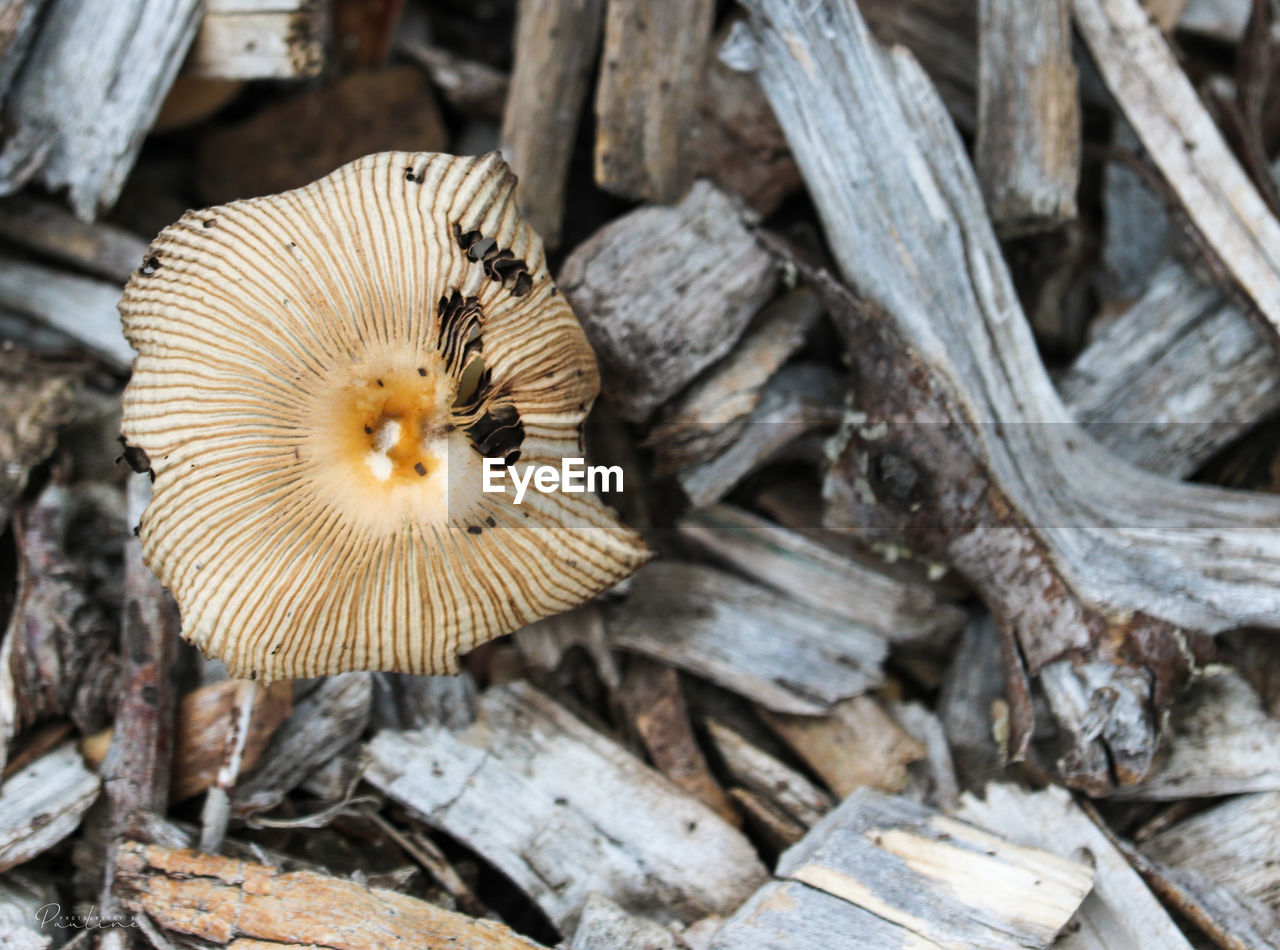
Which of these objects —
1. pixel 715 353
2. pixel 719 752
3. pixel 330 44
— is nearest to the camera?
pixel 715 353

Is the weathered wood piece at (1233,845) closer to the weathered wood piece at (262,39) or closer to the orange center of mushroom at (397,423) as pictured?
the orange center of mushroom at (397,423)

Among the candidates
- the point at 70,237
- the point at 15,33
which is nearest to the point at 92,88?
the point at 15,33

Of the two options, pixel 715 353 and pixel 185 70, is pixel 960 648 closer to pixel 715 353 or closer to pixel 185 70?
pixel 715 353

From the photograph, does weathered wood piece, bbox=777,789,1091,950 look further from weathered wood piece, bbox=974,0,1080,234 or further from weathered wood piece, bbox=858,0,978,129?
weathered wood piece, bbox=858,0,978,129

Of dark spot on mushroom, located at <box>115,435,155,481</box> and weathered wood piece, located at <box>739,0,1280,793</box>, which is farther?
weathered wood piece, located at <box>739,0,1280,793</box>

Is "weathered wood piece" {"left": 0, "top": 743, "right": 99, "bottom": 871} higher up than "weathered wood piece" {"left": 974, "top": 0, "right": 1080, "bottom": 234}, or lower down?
lower down

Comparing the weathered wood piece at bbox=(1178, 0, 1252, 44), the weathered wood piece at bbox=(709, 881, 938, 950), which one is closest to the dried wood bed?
the weathered wood piece at bbox=(709, 881, 938, 950)

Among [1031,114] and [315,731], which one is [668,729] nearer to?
[315,731]

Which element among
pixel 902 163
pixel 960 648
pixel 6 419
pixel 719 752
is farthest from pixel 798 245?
pixel 6 419
